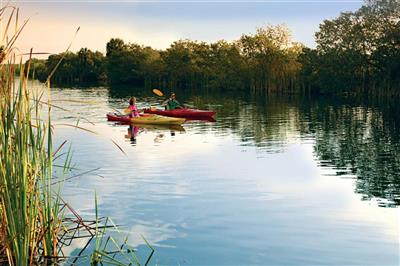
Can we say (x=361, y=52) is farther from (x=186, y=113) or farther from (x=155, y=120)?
(x=155, y=120)

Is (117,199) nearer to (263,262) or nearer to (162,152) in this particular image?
(263,262)

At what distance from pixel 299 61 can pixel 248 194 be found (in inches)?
2039

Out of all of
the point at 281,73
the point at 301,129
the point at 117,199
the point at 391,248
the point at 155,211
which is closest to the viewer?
the point at 391,248

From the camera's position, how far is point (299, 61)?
6322 centimetres

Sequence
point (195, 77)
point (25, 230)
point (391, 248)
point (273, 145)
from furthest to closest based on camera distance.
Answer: point (195, 77), point (273, 145), point (391, 248), point (25, 230)

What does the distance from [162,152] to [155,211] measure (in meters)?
8.59

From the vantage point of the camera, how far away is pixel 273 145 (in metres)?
22.4

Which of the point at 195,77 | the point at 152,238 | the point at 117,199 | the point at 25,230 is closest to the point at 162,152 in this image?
the point at 117,199

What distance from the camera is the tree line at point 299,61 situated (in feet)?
185

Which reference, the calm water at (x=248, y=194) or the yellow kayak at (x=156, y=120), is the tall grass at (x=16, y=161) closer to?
the calm water at (x=248, y=194)

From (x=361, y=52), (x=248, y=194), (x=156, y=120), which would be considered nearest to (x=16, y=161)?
(x=248, y=194)

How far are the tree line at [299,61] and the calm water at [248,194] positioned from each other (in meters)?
32.4

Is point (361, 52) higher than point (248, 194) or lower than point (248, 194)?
higher

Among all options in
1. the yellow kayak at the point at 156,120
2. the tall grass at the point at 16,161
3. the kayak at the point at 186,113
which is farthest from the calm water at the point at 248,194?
the kayak at the point at 186,113
